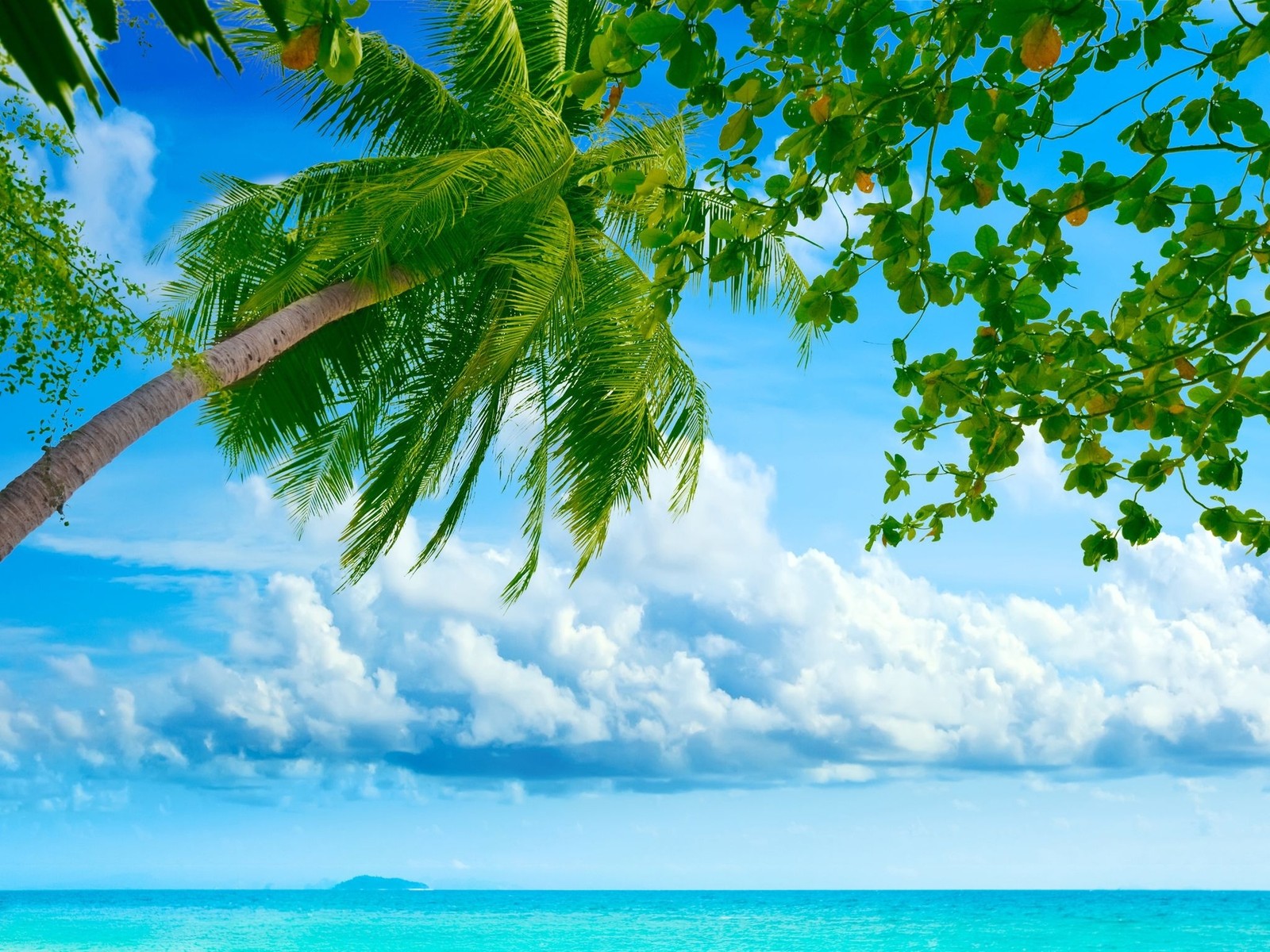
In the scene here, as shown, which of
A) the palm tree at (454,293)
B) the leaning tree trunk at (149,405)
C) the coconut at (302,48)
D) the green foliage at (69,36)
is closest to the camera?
the green foliage at (69,36)

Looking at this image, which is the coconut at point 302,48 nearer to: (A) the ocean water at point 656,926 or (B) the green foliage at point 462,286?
(B) the green foliage at point 462,286

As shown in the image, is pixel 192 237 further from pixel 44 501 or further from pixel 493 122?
pixel 44 501

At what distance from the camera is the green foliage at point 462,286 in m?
7.50

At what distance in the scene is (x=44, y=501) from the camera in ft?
15.9

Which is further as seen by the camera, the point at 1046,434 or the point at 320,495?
the point at 320,495

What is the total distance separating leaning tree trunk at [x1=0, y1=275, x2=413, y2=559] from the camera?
478 cm

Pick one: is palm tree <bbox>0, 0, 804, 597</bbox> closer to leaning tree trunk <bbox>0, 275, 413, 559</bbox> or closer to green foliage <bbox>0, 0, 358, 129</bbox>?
leaning tree trunk <bbox>0, 275, 413, 559</bbox>

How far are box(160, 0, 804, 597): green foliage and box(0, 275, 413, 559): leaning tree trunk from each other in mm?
220

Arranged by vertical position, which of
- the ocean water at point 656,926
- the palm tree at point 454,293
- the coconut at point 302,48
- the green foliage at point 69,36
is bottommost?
the ocean water at point 656,926

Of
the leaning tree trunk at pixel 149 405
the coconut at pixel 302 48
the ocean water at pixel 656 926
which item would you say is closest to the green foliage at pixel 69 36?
the coconut at pixel 302 48

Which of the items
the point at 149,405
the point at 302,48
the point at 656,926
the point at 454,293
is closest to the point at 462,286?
the point at 454,293

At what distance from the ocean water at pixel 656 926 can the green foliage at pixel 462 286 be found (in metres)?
23.6

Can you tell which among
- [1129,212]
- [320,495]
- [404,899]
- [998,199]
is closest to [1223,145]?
[1129,212]

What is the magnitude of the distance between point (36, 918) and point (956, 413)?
5212 cm
